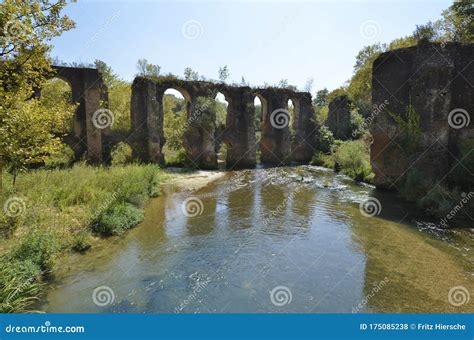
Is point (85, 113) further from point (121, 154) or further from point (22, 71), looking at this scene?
point (22, 71)

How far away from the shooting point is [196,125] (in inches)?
931

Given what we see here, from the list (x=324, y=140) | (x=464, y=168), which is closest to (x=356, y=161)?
(x=464, y=168)

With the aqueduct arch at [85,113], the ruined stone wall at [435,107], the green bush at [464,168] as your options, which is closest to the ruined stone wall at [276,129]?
the aqueduct arch at [85,113]

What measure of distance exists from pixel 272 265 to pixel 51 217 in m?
6.13

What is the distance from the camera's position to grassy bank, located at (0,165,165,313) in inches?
241

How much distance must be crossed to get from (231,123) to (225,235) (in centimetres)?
1725

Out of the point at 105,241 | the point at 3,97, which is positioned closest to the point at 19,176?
the point at 105,241

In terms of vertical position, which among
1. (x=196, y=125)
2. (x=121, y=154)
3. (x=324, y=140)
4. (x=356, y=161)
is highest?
(x=196, y=125)

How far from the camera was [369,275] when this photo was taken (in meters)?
7.53

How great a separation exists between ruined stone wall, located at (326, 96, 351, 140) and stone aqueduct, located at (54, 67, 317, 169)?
130 inches

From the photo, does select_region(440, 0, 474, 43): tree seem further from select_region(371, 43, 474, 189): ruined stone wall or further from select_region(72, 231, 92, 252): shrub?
select_region(72, 231, 92, 252): shrub

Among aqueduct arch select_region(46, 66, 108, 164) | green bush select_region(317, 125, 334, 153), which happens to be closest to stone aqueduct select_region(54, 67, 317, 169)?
aqueduct arch select_region(46, 66, 108, 164)

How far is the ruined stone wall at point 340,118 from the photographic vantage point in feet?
104

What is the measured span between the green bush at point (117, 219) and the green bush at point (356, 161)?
13496 millimetres
